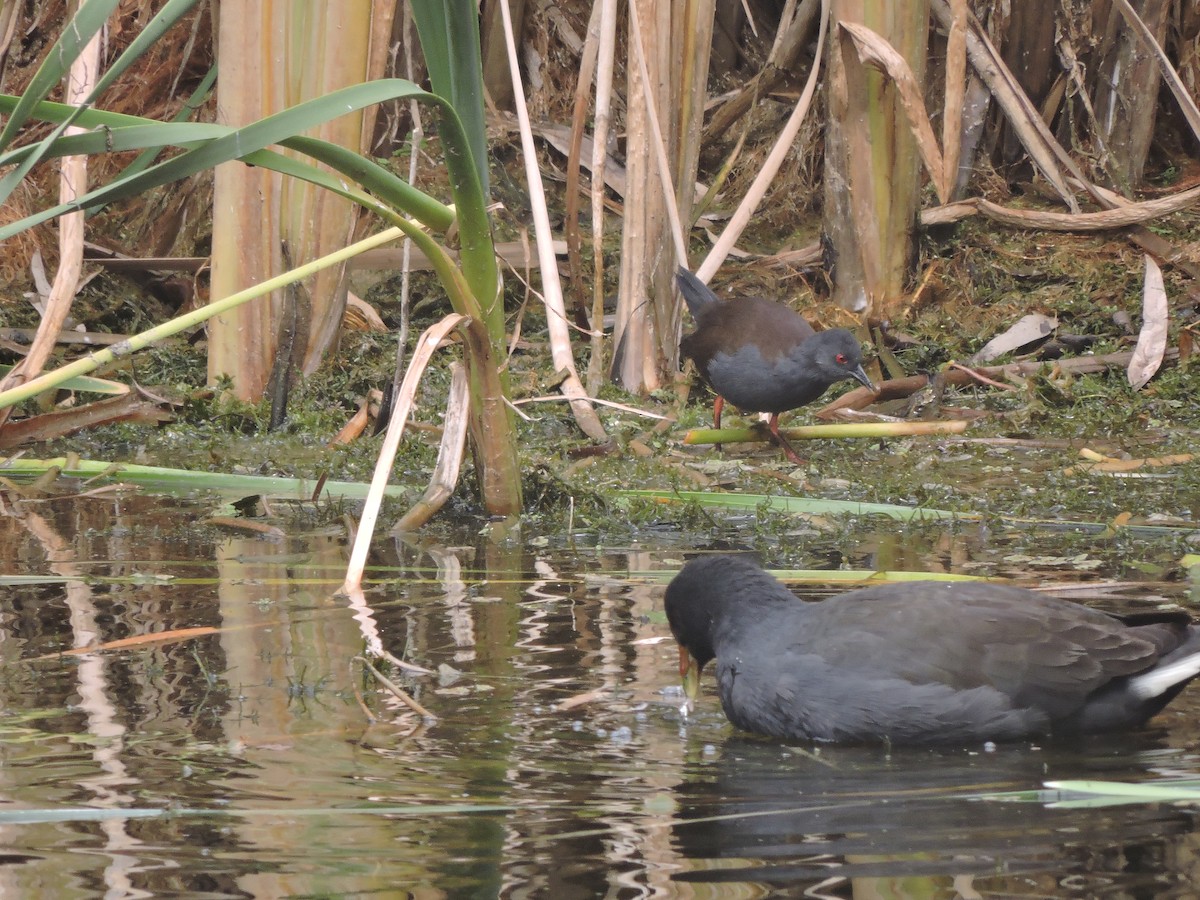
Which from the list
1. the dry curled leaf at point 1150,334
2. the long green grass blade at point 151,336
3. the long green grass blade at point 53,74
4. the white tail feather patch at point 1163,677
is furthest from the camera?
the dry curled leaf at point 1150,334

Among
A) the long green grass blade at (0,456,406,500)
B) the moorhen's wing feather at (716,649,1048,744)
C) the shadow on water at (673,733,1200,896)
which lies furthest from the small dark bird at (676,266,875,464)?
the shadow on water at (673,733,1200,896)

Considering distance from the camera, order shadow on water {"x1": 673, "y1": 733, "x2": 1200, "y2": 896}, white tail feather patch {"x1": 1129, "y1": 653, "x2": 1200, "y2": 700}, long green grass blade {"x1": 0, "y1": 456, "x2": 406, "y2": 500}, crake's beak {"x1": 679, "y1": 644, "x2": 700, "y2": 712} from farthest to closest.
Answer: long green grass blade {"x1": 0, "y1": 456, "x2": 406, "y2": 500}, crake's beak {"x1": 679, "y1": 644, "x2": 700, "y2": 712}, white tail feather patch {"x1": 1129, "y1": 653, "x2": 1200, "y2": 700}, shadow on water {"x1": 673, "y1": 733, "x2": 1200, "y2": 896}

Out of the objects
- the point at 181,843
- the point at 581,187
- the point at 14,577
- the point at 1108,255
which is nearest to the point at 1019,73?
the point at 1108,255

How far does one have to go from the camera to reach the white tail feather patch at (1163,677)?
3260mm

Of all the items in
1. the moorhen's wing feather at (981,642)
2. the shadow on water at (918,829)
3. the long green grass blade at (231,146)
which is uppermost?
the long green grass blade at (231,146)

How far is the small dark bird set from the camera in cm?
686

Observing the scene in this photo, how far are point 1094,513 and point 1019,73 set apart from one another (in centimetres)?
454

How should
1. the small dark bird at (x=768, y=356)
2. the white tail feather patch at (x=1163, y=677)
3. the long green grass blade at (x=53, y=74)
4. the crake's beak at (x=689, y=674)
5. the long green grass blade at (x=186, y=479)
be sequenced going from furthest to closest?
the small dark bird at (x=768, y=356), the long green grass blade at (x=186, y=479), the crake's beak at (x=689, y=674), the white tail feather patch at (x=1163, y=677), the long green grass blade at (x=53, y=74)

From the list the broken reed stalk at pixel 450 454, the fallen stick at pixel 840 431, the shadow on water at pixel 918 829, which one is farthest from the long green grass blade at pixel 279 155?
the fallen stick at pixel 840 431

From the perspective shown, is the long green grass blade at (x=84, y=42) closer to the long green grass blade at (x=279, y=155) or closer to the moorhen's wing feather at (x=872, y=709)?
the long green grass blade at (x=279, y=155)

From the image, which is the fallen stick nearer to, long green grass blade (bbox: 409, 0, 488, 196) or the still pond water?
the still pond water

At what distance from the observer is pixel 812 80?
23.6 ft

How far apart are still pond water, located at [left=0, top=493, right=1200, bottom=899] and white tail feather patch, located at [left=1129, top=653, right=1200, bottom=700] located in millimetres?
103

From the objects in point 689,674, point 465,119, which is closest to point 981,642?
point 689,674
